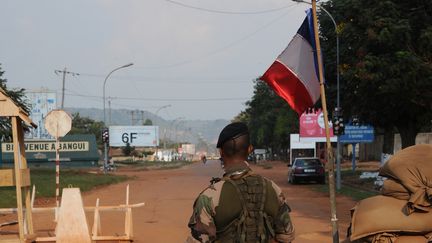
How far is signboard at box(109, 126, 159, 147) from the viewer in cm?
8509

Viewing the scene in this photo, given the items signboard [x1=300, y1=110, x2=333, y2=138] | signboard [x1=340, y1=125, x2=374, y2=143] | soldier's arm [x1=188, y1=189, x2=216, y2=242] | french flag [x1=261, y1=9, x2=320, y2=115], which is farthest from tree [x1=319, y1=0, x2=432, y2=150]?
signboard [x1=300, y1=110, x2=333, y2=138]

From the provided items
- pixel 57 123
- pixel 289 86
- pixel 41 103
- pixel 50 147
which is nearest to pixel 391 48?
pixel 57 123

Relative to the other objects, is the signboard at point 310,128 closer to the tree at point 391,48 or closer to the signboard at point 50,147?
the signboard at point 50,147

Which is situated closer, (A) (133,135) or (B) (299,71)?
(B) (299,71)

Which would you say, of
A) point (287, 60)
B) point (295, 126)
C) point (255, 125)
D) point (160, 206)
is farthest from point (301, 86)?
point (255, 125)

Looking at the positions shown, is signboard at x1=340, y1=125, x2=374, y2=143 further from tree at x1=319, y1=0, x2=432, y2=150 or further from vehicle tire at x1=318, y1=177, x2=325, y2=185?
tree at x1=319, y1=0, x2=432, y2=150

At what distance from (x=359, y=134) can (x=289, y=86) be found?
1287 inches

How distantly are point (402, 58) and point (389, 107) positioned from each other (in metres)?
7.96

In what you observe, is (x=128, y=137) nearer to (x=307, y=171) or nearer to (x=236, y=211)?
(x=307, y=171)

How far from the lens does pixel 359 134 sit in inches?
1532

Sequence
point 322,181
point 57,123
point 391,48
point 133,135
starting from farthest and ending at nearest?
point 133,135, point 322,181, point 391,48, point 57,123

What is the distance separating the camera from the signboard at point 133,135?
85.1m

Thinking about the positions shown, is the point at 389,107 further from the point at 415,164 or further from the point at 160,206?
the point at 415,164

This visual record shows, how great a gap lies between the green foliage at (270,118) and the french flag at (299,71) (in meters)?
62.6
